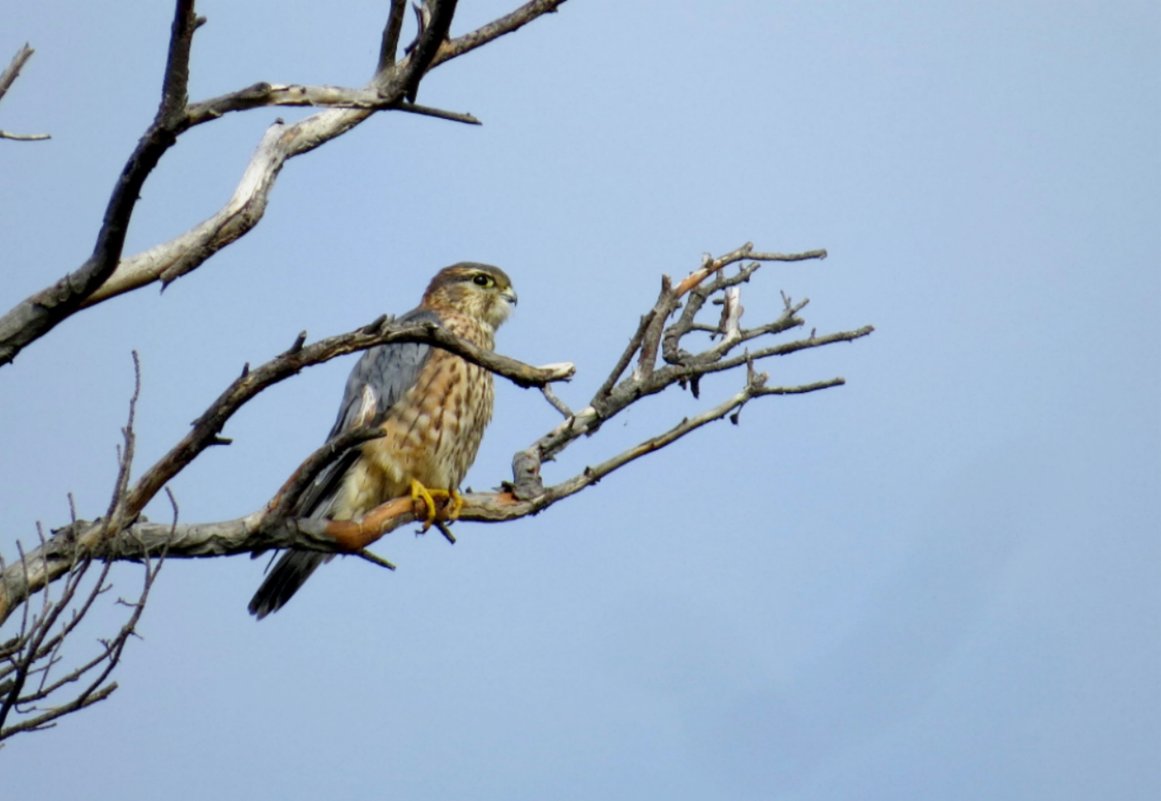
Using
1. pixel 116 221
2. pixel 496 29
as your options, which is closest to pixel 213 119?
pixel 116 221

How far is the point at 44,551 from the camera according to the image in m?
3.05

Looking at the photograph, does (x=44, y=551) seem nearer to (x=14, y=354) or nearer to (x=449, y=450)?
(x=14, y=354)

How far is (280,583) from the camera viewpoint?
4570 mm

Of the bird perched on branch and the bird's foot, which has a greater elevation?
the bird perched on branch

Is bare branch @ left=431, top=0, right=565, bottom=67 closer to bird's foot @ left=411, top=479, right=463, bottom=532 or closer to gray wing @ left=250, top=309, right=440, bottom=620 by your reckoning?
gray wing @ left=250, top=309, right=440, bottom=620

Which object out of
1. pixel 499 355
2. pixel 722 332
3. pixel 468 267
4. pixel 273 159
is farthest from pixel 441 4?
pixel 468 267

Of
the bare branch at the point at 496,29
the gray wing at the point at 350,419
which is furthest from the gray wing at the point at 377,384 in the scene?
the bare branch at the point at 496,29

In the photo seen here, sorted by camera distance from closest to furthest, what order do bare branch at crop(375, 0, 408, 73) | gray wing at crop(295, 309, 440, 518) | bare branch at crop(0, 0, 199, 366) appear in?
1. bare branch at crop(0, 0, 199, 366)
2. bare branch at crop(375, 0, 408, 73)
3. gray wing at crop(295, 309, 440, 518)

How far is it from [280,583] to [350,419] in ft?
1.94

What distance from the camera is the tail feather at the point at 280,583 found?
15.0 ft

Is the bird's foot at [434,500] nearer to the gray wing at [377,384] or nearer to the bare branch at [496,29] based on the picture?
the gray wing at [377,384]

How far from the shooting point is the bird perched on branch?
15.0ft

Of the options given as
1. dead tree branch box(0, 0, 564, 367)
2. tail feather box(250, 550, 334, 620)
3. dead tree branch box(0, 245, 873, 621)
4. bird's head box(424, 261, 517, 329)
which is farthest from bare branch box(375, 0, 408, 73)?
bird's head box(424, 261, 517, 329)

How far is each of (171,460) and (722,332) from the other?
170 cm
